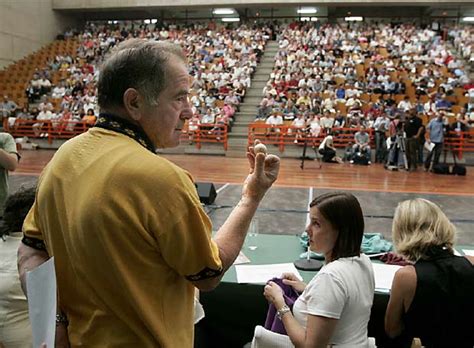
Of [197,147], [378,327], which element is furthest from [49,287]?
[197,147]

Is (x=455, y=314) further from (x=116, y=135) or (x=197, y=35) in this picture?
(x=197, y=35)

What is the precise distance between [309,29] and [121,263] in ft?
76.8

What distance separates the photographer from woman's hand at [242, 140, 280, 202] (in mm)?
1252

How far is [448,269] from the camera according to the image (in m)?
1.89

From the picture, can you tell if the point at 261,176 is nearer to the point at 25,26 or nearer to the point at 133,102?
the point at 133,102

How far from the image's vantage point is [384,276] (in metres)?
2.42

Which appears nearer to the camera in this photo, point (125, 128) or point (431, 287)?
point (125, 128)

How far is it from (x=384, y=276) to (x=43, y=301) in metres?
1.84

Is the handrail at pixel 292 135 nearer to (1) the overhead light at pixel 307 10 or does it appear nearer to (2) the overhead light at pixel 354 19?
(1) the overhead light at pixel 307 10

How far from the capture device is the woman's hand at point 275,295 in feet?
6.18

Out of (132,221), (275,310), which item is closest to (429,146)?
(275,310)

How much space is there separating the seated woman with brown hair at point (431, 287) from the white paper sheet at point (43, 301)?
4.52 ft

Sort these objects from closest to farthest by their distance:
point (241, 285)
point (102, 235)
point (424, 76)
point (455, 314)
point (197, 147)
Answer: point (102, 235)
point (455, 314)
point (241, 285)
point (197, 147)
point (424, 76)

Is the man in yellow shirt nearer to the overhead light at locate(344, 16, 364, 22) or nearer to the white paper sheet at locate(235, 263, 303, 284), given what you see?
the white paper sheet at locate(235, 263, 303, 284)
